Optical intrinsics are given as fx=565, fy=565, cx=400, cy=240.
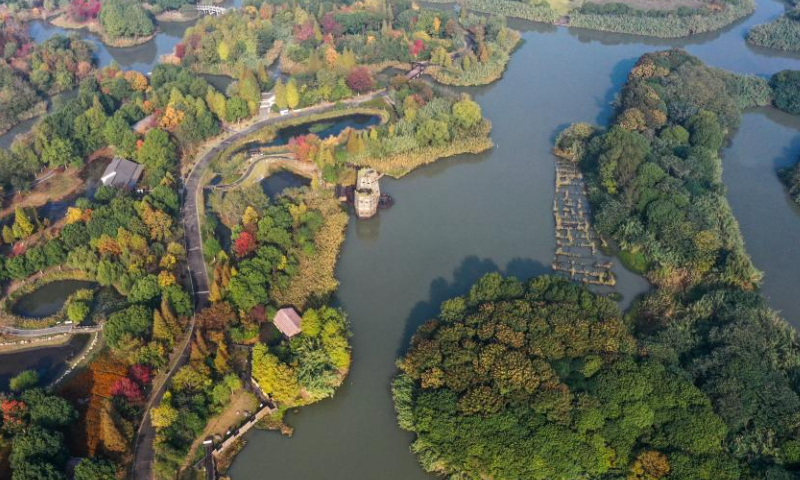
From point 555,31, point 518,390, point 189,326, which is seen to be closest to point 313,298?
point 189,326

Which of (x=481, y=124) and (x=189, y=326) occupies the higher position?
(x=481, y=124)

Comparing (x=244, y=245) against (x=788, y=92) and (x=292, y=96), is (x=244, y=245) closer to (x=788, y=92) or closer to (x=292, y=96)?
(x=292, y=96)

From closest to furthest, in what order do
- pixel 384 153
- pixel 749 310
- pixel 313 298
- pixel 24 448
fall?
pixel 24 448
pixel 749 310
pixel 313 298
pixel 384 153

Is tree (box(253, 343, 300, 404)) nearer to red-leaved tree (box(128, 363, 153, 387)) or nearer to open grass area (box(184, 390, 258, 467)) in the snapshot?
open grass area (box(184, 390, 258, 467))

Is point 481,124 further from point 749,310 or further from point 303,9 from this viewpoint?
point 303,9

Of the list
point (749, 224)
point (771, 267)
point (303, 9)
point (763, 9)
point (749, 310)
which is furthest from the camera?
point (763, 9)

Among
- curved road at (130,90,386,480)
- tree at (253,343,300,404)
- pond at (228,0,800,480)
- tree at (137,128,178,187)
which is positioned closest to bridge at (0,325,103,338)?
curved road at (130,90,386,480)

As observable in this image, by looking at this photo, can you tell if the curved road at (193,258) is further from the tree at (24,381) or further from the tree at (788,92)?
the tree at (788,92)
